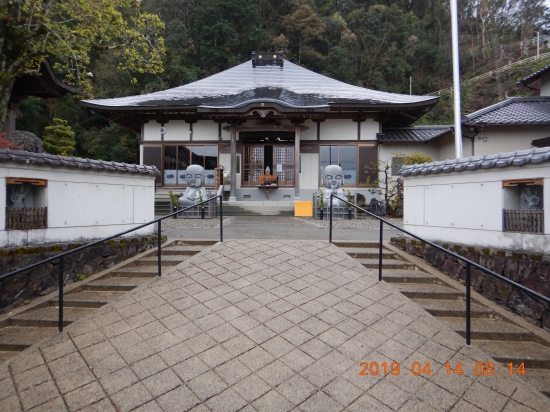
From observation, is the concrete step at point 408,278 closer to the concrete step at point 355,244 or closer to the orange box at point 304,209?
the concrete step at point 355,244

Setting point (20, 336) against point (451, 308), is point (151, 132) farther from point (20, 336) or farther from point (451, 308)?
point (451, 308)

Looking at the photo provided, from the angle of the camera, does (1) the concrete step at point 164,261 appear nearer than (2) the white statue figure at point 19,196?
No

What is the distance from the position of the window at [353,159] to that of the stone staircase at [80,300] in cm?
1024

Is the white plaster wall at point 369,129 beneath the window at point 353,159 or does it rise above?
above

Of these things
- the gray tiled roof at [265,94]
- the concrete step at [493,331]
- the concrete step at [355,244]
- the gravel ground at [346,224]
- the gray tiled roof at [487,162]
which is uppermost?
the gray tiled roof at [265,94]

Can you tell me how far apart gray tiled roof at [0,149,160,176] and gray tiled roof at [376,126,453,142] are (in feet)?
38.1

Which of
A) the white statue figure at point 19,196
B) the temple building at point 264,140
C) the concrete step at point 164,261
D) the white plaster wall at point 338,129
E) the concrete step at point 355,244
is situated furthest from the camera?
the white plaster wall at point 338,129

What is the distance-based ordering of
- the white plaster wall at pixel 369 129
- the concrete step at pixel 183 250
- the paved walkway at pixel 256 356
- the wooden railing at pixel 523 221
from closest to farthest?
the paved walkway at pixel 256 356, the wooden railing at pixel 523 221, the concrete step at pixel 183 250, the white plaster wall at pixel 369 129

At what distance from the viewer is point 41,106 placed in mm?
21547

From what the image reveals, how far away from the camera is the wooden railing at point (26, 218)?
3953 mm

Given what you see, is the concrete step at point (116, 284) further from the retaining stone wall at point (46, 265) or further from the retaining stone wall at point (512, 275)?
the retaining stone wall at point (512, 275)

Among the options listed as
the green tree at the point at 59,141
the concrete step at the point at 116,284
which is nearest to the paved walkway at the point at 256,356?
the concrete step at the point at 116,284

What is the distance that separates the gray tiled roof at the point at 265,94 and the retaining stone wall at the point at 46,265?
858 cm

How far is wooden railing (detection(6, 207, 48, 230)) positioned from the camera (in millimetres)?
3953
